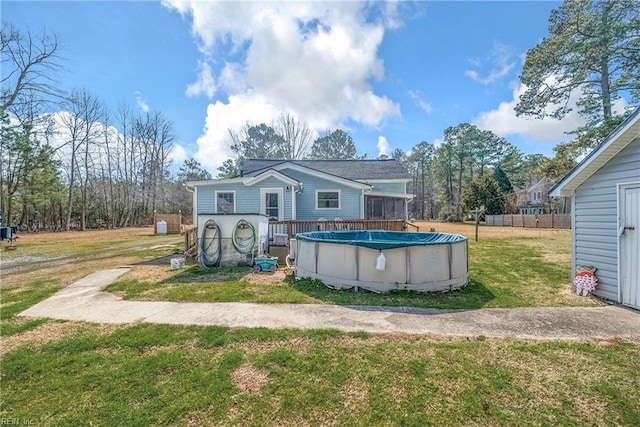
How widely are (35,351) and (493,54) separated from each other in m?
18.7

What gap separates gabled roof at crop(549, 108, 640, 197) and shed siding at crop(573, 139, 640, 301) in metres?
0.09

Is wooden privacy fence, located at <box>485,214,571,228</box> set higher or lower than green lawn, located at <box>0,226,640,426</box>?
higher

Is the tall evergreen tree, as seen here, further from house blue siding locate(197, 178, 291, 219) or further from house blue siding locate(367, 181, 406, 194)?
house blue siding locate(197, 178, 291, 219)

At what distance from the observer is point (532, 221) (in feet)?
92.3

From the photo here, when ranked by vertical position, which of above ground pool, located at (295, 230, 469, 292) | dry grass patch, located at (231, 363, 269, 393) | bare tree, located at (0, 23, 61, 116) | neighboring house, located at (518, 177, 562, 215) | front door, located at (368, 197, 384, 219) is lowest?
dry grass patch, located at (231, 363, 269, 393)

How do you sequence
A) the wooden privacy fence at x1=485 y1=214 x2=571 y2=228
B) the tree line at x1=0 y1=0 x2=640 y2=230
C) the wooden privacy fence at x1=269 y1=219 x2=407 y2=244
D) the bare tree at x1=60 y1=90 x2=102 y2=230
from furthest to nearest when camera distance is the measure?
the bare tree at x1=60 y1=90 x2=102 y2=230 → the wooden privacy fence at x1=485 y1=214 x2=571 y2=228 → the tree line at x1=0 y1=0 x2=640 y2=230 → the wooden privacy fence at x1=269 y1=219 x2=407 y2=244

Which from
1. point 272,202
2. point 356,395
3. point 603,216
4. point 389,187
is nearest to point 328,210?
point 272,202

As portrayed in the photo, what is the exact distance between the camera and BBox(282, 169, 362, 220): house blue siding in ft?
46.9

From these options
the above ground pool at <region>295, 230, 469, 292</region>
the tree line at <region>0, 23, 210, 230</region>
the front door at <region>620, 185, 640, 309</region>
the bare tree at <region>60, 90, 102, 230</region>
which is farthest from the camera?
Answer: the bare tree at <region>60, 90, 102, 230</region>

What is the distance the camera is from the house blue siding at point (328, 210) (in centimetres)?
1430

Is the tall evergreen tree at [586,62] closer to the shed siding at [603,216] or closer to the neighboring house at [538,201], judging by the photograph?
the shed siding at [603,216]

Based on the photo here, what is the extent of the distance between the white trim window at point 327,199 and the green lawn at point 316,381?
1078 cm

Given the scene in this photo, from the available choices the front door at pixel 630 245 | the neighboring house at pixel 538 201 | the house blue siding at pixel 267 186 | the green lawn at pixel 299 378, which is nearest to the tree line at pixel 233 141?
the neighboring house at pixel 538 201

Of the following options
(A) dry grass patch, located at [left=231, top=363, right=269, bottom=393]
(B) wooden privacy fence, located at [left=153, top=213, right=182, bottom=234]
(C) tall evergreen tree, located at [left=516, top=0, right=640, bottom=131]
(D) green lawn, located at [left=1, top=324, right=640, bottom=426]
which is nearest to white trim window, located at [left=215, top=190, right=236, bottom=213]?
(D) green lawn, located at [left=1, top=324, right=640, bottom=426]
